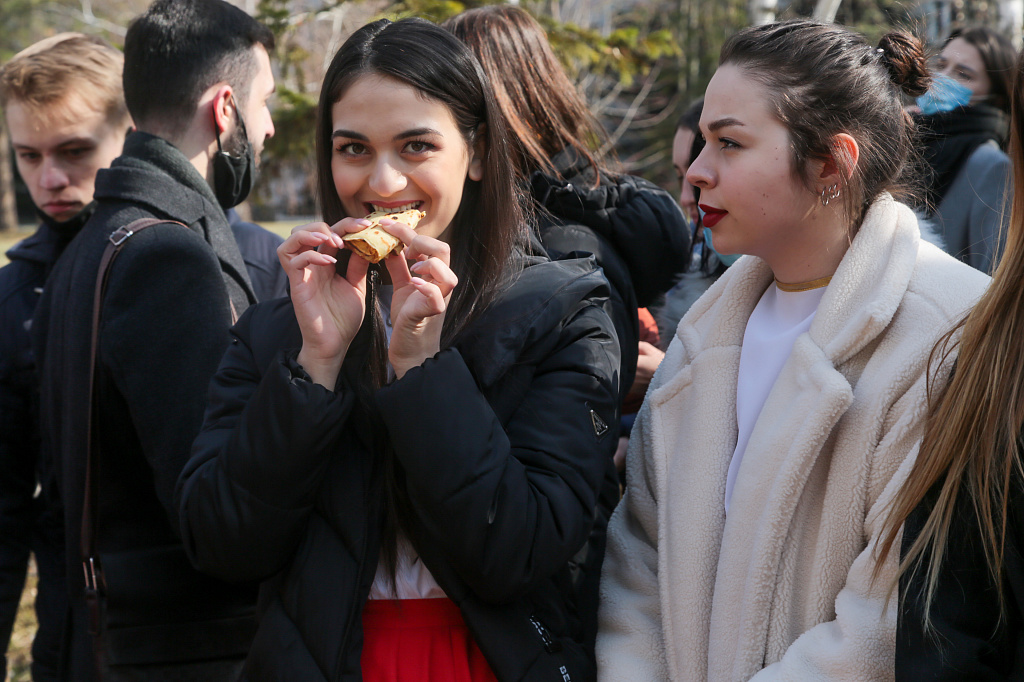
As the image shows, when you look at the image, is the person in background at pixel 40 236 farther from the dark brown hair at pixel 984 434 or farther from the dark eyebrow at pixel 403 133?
the dark brown hair at pixel 984 434

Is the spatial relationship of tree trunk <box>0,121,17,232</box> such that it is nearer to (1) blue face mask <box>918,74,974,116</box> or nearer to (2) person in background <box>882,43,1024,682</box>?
(1) blue face mask <box>918,74,974,116</box>

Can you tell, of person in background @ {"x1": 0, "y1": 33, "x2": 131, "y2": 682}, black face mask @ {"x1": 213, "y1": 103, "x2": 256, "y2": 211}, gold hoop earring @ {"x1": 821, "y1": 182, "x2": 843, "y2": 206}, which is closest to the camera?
gold hoop earring @ {"x1": 821, "y1": 182, "x2": 843, "y2": 206}

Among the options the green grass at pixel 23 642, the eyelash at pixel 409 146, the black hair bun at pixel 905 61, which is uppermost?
the black hair bun at pixel 905 61

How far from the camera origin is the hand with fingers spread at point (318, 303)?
1.86 metres

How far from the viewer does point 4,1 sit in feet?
63.9

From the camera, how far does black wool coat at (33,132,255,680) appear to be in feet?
7.53

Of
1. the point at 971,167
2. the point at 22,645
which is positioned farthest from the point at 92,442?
the point at 971,167

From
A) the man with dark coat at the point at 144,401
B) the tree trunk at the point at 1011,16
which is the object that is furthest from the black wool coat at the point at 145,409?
the tree trunk at the point at 1011,16

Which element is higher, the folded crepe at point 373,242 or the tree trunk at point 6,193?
the folded crepe at point 373,242

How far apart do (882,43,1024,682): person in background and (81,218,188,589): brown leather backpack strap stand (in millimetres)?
1936

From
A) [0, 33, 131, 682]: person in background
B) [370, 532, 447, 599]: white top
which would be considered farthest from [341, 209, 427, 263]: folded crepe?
[0, 33, 131, 682]: person in background

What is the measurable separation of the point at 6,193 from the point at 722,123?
31707mm

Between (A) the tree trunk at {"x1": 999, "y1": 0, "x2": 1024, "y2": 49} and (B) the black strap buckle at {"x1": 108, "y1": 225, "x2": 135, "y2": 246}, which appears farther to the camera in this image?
(A) the tree trunk at {"x1": 999, "y1": 0, "x2": 1024, "y2": 49}

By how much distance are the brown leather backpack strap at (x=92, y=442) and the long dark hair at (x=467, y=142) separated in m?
0.64
